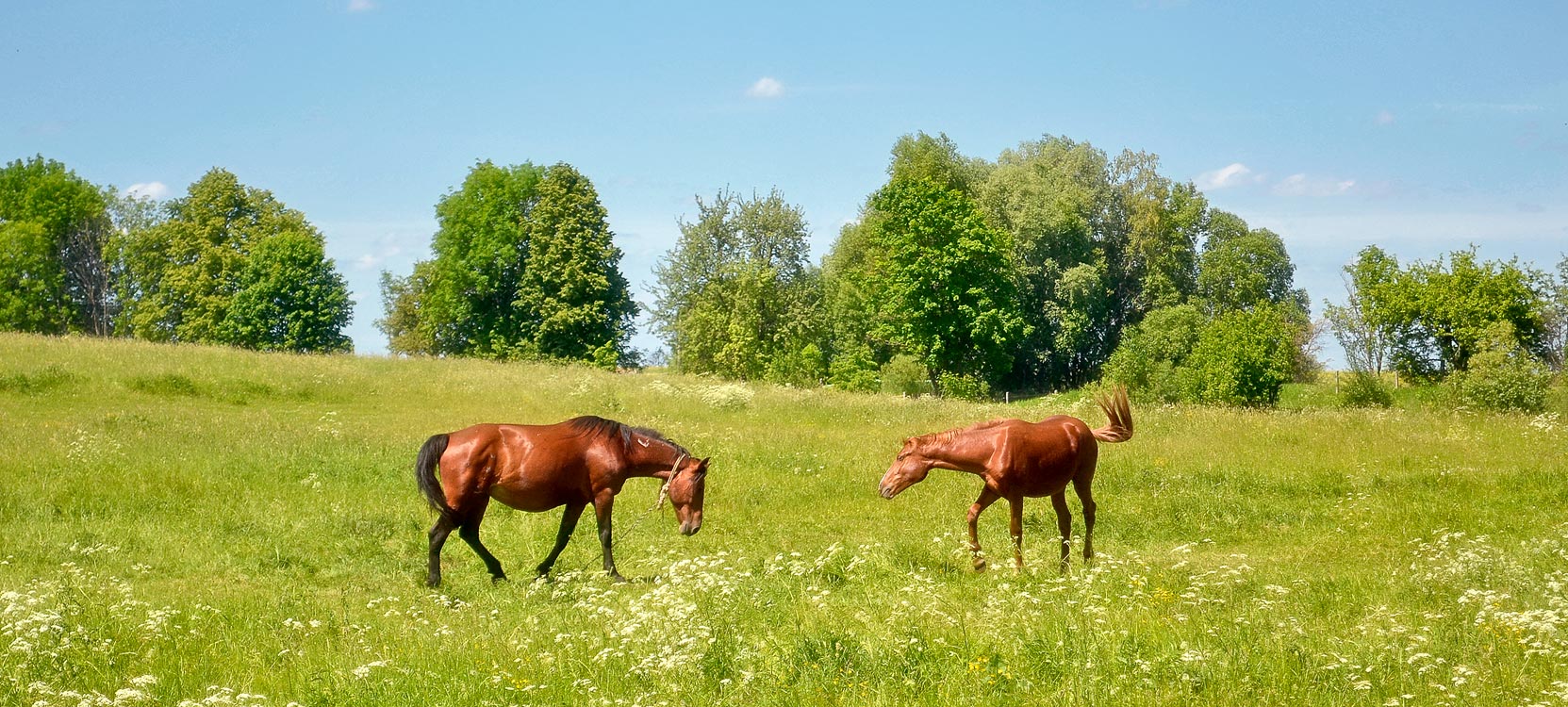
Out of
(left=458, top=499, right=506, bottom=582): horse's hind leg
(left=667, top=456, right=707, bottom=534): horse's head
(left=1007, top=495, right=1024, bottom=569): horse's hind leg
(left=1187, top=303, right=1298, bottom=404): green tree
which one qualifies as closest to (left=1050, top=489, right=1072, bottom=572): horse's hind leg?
(left=1007, top=495, right=1024, bottom=569): horse's hind leg

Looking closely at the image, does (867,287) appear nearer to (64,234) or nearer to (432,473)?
(64,234)

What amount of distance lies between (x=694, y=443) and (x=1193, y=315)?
172 feet

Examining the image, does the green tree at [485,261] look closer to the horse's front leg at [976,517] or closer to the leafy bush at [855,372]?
the leafy bush at [855,372]

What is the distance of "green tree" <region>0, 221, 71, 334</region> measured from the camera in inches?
2463

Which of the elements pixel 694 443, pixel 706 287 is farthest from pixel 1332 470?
pixel 706 287

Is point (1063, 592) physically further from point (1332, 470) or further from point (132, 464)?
point (132, 464)

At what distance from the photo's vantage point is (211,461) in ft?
57.9

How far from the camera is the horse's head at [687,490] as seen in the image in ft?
39.8

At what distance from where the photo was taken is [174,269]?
197 feet

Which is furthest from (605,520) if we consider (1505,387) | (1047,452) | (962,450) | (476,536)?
(1505,387)

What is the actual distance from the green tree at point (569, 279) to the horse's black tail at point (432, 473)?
130 feet

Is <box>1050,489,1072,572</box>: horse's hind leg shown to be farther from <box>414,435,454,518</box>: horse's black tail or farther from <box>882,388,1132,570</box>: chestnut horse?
<box>414,435,454,518</box>: horse's black tail

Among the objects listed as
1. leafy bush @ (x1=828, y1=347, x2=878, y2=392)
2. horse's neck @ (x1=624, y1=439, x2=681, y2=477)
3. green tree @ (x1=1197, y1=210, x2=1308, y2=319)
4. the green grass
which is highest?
green tree @ (x1=1197, y1=210, x2=1308, y2=319)

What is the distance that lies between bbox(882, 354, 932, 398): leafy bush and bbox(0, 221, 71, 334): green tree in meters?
46.7
